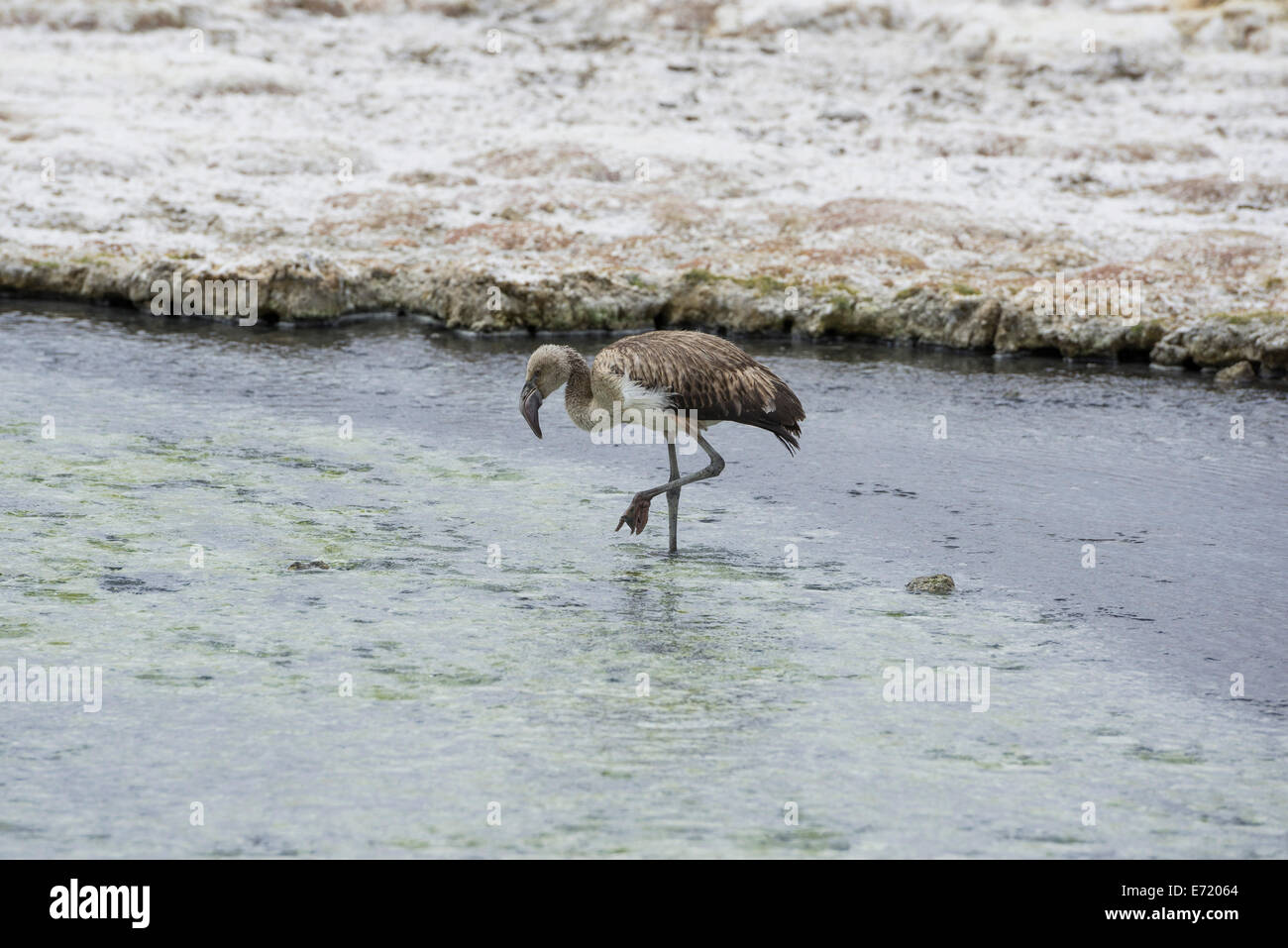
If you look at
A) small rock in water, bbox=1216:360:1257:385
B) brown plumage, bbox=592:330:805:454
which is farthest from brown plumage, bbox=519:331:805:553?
small rock in water, bbox=1216:360:1257:385

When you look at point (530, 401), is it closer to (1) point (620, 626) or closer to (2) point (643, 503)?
(2) point (643, 503)

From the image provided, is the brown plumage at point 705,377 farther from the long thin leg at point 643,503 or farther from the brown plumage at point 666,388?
the long thin leg at point 643,503

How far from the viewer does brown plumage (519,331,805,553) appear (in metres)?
8.47

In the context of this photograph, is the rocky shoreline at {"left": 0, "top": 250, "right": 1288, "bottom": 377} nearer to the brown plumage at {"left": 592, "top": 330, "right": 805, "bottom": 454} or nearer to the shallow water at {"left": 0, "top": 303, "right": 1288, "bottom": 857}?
the shallow water at {"left": 0, "top": 303, "right": 1288, "bottom": 857}

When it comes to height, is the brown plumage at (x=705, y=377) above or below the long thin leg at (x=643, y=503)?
above

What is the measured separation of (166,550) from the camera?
28.2 ft

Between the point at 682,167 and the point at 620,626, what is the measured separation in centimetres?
1470

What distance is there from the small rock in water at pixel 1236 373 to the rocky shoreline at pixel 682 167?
0.14m

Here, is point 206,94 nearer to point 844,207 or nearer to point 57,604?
point 844,207

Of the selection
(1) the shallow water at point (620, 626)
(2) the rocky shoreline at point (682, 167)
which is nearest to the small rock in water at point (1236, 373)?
(2) the rocky shoreline at point (682, 167)

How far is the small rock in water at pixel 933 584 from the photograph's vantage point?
8234 millimetres

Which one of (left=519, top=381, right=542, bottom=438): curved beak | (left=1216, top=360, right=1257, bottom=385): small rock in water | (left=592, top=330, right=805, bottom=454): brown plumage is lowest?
(left=1216, top=360, right=1257, bottom=385): small rock in water

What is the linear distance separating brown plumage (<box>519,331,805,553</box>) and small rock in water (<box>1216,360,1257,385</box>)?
7060mm

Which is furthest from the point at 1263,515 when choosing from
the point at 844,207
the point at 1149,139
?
the point at 1149,139
